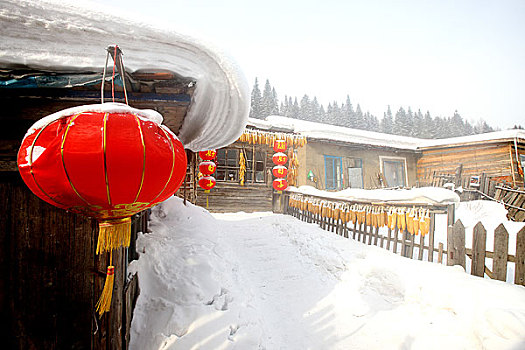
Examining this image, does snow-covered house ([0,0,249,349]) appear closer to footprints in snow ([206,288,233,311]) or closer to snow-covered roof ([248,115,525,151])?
footprints in snow ([206,288,233,311])

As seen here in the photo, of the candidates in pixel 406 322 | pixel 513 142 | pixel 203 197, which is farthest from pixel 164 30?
pixel 513 142

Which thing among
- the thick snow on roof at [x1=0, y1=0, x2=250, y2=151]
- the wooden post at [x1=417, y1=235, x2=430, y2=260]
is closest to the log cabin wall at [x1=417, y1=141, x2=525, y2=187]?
the wooden post at [x1=417, y1=235, x2=430, y2=260]

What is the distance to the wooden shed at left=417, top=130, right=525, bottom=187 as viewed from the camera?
15336mm

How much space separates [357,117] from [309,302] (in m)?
60.8

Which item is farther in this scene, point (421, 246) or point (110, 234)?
point (421, 246)

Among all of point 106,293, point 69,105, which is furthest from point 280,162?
point 106,293

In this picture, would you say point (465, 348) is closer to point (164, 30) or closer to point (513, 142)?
point (164, 30)

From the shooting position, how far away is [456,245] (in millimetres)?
4547

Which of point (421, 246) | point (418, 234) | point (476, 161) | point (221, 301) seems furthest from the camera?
point (476, 161)

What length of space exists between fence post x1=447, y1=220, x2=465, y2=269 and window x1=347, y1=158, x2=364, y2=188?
13.0 meters

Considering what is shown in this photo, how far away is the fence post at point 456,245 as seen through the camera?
4.46 m

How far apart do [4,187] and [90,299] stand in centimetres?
143

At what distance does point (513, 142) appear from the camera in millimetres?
15484

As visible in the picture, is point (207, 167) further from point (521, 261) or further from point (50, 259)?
point (521, 261)
